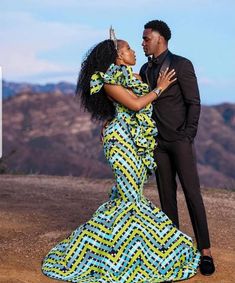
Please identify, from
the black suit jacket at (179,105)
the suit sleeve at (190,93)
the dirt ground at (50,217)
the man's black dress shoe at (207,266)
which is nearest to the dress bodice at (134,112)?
the black suit jacket at (179,105)

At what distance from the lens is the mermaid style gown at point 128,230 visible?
6.22m

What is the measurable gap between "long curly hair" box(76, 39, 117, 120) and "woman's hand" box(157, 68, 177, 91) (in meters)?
0.44

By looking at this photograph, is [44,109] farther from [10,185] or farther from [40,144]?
[10,185]

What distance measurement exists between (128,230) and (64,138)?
35.0m

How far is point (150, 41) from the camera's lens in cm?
636

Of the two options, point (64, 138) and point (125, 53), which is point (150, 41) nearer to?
point (125, 53)

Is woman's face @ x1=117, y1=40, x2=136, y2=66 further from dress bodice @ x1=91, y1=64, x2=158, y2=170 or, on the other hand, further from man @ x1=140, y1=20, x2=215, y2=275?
man @ x1=140, y1=20, x2=215, y2=275

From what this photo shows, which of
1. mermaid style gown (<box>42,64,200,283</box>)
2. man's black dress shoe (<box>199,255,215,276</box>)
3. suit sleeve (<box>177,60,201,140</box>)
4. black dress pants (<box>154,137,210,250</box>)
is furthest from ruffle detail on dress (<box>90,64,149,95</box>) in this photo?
man's black dress shoe (<box>199,255,215,276</box>)

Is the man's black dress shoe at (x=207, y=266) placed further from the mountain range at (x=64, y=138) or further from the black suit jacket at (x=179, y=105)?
the mountain range at (x=64, y=138)

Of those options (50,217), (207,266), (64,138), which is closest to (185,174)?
(207,266)

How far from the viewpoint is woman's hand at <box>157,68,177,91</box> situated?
20.3 feet

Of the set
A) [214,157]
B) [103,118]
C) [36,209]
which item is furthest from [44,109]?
[103,118]

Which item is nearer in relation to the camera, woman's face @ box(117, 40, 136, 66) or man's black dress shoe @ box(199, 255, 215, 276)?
woman's face @ box(117, 40, 136, 66)

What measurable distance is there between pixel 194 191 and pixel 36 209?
11.6 ft
